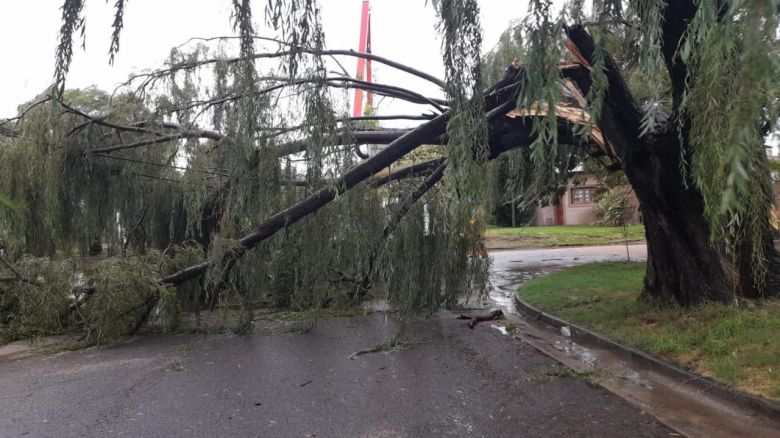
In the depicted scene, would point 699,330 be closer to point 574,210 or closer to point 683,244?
point 683,244

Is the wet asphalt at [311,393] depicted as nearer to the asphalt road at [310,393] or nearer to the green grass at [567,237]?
the asphalt road at [310,393]

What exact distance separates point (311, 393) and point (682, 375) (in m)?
3.96

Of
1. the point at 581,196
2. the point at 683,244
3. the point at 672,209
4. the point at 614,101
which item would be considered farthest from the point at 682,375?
the point at 581,196

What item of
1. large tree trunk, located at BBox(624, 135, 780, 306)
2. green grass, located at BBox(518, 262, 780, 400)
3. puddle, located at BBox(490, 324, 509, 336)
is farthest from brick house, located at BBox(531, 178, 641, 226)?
large tree trunk, located at BBox(624, 135, 780, 306)

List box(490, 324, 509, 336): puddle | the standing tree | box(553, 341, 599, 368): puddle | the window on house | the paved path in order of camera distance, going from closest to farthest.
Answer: the standing tree
box(553, 341, 599, 368): puddle
box(490, 324, 509, 336): puddle
the paved path
the window on house

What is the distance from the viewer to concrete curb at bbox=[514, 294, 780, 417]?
191 inches

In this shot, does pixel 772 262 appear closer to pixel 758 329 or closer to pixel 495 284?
pixel 758 329

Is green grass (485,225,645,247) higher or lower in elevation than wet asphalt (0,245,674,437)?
higher

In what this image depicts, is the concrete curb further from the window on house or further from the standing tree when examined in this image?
the window on house

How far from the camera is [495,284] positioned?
636 inches

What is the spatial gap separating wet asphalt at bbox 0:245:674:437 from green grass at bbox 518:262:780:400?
1.19 metres

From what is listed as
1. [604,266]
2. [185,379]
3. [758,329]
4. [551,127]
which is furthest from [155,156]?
[604,266]

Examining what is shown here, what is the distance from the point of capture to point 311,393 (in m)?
6.09

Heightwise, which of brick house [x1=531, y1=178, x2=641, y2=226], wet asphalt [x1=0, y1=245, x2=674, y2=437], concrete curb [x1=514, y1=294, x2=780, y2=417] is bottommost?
wet asphalt [x1=0, y1=245, x2=674, y2=437]
